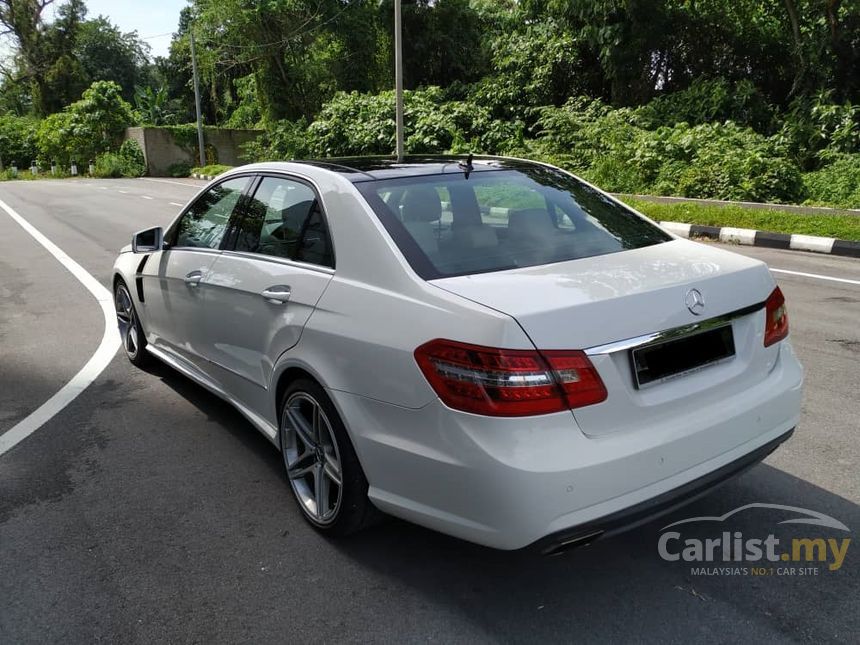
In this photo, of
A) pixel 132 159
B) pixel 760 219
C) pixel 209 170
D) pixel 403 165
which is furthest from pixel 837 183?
pixel 132 159

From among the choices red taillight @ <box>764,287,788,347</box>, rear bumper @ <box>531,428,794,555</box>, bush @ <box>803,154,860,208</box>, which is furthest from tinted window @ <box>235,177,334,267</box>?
bush @ <box>803,154,860,208</box>

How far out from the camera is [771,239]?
35.3 ft

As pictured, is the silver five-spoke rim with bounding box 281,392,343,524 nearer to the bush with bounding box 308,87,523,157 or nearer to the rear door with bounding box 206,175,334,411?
the rear door with bounding box 206,175,334,411

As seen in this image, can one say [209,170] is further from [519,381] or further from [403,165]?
[519,381]

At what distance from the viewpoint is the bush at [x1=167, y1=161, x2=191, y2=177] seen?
1601 inches

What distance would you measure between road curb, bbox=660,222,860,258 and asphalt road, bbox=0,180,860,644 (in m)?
6.27

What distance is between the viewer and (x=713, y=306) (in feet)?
8.43

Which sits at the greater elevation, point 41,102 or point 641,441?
point 41,102

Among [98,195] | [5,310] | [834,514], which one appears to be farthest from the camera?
[98,195]

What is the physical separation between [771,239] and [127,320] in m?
9.00

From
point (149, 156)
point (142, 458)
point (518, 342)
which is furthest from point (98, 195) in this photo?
point (518, 342)

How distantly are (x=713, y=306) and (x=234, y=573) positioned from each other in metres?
2.00

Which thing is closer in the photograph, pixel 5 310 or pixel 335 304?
pixel 335 304

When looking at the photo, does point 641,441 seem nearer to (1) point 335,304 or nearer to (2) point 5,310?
(1) point 335,304
